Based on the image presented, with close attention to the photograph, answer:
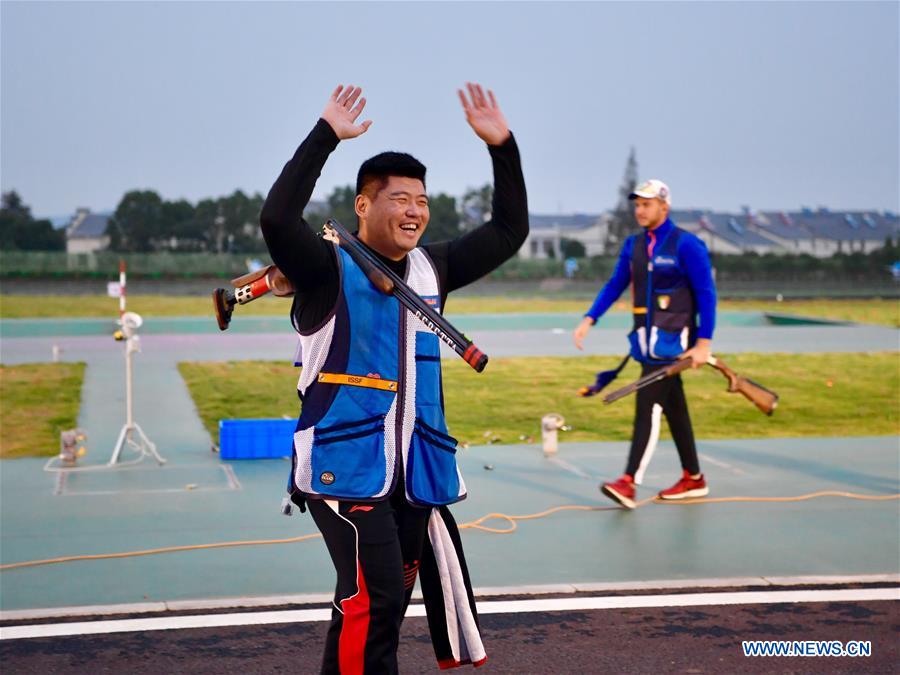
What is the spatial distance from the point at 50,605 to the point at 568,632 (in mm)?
2614

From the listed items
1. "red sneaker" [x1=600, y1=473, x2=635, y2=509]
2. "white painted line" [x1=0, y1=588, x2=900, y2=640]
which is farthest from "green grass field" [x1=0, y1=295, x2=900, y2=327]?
"white painted line" [x1=0, y1=588, x2=900, y2=640]

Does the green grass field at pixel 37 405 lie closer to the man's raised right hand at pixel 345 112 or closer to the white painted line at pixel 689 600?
the white painted line at pixel 689 600

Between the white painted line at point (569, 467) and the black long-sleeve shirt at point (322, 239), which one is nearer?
the black long-sleeve shirt at point (322, 239)

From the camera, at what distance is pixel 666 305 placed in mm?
8461

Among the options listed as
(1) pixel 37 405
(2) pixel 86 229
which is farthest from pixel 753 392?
(2) pixel 86 229

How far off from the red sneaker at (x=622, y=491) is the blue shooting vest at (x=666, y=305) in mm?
860

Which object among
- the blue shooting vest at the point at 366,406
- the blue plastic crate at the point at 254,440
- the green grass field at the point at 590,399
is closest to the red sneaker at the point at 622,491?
the blue plastic crate at the point at 254,440

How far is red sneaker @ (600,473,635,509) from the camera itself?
8469 mm

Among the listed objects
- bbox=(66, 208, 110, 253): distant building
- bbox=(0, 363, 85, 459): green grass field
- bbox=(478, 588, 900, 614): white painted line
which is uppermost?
bbox=(66, 208, 110, 253): distant building

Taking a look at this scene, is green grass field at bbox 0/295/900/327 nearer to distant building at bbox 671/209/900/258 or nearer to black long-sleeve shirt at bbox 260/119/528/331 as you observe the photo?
black long-sleeve shirt at bbox 260/119/528/331

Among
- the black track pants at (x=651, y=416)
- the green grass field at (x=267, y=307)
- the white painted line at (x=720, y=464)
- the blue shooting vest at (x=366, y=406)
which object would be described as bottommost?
the green grass field at (x=267, y=307)

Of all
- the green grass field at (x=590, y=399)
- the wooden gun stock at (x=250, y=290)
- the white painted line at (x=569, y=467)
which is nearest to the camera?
the wooden gun stock at (x=250, y=290)

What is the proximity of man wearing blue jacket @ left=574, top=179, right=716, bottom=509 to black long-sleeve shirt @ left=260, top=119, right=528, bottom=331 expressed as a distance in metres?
3.86

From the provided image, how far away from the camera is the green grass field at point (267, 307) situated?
39.0m
